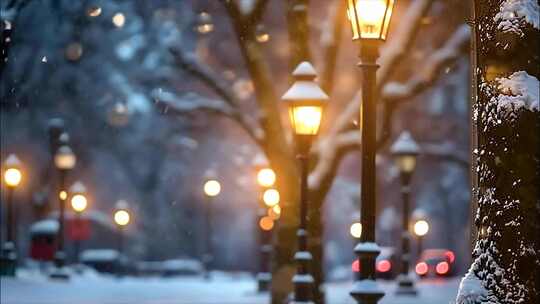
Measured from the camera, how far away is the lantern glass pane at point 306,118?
15.0m

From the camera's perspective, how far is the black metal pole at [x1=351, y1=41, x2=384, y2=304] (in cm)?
984

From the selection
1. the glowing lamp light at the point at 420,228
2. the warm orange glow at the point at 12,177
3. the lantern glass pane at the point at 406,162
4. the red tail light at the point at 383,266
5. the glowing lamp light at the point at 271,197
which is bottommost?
the red tail light at the point at 383,266

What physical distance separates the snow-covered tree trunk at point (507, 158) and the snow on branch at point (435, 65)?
11919mm

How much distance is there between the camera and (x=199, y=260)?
52219mm

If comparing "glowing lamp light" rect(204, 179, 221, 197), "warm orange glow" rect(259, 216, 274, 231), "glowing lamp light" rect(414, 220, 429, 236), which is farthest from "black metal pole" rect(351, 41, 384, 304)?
"glowing lamp light" rect(204, 179, 221, 197)

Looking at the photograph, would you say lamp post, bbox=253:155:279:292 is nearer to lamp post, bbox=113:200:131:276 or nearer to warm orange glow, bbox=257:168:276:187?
warm orange glow, bbox=257:168:276:187

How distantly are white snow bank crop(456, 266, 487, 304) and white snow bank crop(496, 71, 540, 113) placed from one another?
133 centimetres

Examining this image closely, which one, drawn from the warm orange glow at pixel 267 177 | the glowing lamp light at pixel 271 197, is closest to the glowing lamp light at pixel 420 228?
the warm orange glow at pixel 267 177

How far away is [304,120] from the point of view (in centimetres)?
1513

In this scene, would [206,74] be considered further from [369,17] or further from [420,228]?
[420,228]

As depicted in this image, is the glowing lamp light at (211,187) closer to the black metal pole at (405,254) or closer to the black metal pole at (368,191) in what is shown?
the black metal pole at (405,254)

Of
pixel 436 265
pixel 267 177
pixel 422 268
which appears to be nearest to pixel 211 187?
pixel 267 177

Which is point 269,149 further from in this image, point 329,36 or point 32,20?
point 32,20

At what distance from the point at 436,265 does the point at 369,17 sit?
3543cm
